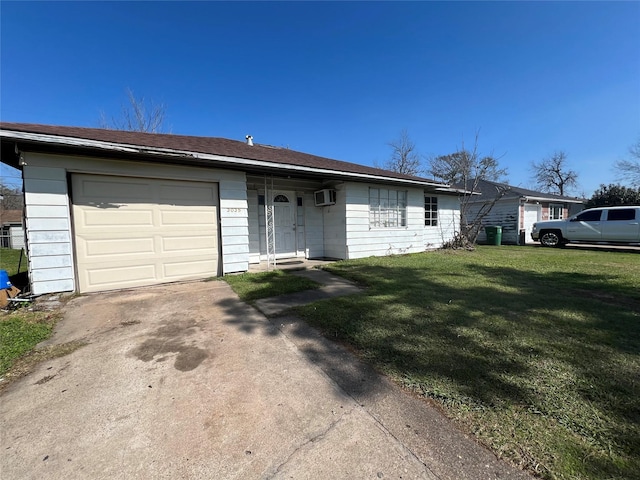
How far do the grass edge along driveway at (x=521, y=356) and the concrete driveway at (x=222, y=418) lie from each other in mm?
254

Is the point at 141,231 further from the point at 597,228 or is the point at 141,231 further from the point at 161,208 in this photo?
the point at 597,228

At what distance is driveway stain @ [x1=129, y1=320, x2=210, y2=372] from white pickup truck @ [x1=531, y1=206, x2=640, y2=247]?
15462 mm

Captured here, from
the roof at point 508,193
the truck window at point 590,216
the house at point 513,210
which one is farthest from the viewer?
the roof at point 508,193

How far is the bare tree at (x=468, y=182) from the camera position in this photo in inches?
451

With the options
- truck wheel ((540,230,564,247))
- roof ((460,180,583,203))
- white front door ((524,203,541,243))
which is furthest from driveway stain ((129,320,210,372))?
white front door ((524,203,541,243))

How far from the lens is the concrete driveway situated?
156 cm

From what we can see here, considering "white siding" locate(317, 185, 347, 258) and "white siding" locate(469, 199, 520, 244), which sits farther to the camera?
"white siding" locate(469, 199, 520, 244)

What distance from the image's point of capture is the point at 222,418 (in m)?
1.94

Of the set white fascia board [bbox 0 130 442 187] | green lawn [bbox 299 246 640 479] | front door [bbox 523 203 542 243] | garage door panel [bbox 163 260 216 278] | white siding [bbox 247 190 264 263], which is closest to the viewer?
green lawn [bbox 299 246 640 479]

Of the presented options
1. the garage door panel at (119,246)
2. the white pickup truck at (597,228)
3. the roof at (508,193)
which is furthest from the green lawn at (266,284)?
the roof at (508,193)

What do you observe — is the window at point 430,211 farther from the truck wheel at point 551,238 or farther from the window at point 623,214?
the window at point 623,214

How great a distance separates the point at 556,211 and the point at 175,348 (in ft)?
79.5

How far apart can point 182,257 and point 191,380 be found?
14.0 ft

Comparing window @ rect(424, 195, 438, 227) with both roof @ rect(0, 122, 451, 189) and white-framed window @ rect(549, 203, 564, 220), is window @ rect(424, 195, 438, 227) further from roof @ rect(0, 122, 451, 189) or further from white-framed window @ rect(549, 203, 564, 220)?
white-framed window @ rect(549, 203, 564, 220)
